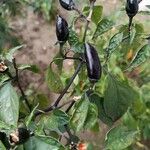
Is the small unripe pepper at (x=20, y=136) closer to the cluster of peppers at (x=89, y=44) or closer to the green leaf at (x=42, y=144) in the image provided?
the green leaf at (x=42, y=144)

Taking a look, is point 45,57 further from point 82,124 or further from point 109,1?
point 82,124

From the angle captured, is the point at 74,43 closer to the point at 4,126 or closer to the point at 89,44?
the point at 89,44

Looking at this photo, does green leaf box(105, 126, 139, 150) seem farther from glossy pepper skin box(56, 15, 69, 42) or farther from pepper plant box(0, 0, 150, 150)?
glossy pepper skin box(56, 15, 69, 42)

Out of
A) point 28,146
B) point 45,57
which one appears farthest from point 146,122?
point 28,146

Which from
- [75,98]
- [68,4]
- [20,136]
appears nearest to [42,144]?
[20,136]

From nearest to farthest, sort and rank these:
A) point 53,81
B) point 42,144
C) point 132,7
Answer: point 42,144
point 132,7
point 53,81

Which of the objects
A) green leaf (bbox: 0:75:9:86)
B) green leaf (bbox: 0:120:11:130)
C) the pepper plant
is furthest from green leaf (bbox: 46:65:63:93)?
green leaf (bbox: 0:120:11:130)

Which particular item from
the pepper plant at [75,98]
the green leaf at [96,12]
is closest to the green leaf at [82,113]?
the pepper plant at [75,98]
